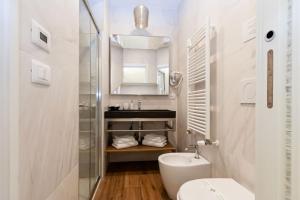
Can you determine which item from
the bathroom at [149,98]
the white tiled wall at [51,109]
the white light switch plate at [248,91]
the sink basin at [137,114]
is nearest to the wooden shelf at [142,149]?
the bathroom at [149,98]

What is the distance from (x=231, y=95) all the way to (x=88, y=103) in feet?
4.34

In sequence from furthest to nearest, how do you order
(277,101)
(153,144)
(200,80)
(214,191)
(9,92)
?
(153,144)
(200,80)
(214,191)
(9,92)
(277,101)

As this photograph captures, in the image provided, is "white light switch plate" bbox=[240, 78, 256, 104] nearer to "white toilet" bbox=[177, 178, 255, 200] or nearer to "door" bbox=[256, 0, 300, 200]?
"white toilet" bbox=[177, 178, 255, 200]

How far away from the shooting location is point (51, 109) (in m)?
0.89

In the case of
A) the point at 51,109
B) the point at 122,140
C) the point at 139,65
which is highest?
the point at 139,65

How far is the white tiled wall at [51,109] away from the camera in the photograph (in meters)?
0.67

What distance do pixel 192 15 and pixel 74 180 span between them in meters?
2.20

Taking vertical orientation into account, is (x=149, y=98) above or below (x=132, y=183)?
above

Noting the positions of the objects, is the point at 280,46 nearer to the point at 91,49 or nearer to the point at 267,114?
the point at 267,114

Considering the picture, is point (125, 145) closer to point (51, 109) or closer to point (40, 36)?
point (51, 109)

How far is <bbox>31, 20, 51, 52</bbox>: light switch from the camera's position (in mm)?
710

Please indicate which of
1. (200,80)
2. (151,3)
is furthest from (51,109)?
(151,3)

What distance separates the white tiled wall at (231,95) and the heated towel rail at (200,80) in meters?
0.09

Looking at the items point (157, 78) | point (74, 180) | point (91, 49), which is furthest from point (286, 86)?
point (157, 78)
